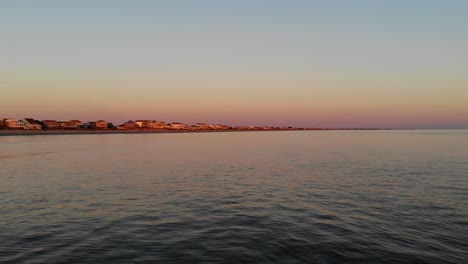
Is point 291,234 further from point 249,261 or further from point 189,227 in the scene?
point 189,227

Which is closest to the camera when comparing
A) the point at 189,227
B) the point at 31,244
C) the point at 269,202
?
the point at 31,244

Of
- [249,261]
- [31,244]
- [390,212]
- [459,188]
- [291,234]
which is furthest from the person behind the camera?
[459,188]

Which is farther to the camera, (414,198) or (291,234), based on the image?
(414,198)

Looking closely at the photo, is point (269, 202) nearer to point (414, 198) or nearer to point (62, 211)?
point (414, 198)

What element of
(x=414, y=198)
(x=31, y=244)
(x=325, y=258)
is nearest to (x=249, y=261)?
(x=325, y=258)

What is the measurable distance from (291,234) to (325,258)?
2.75 meters

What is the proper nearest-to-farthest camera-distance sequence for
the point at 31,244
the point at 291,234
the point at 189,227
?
the point at 31,244 < the point at 291,234 < the point at 189,227

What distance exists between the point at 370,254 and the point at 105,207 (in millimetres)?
14259

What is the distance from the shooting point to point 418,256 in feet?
38.2

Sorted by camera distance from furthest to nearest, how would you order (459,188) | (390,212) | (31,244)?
(459,188) → (390,212) → (31,244)

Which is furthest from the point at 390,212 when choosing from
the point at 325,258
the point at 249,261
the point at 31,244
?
the point at 31,244

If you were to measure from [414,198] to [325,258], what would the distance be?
12691 mm

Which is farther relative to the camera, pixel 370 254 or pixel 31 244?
pixel 31 244

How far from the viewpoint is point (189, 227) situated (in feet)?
49.3
